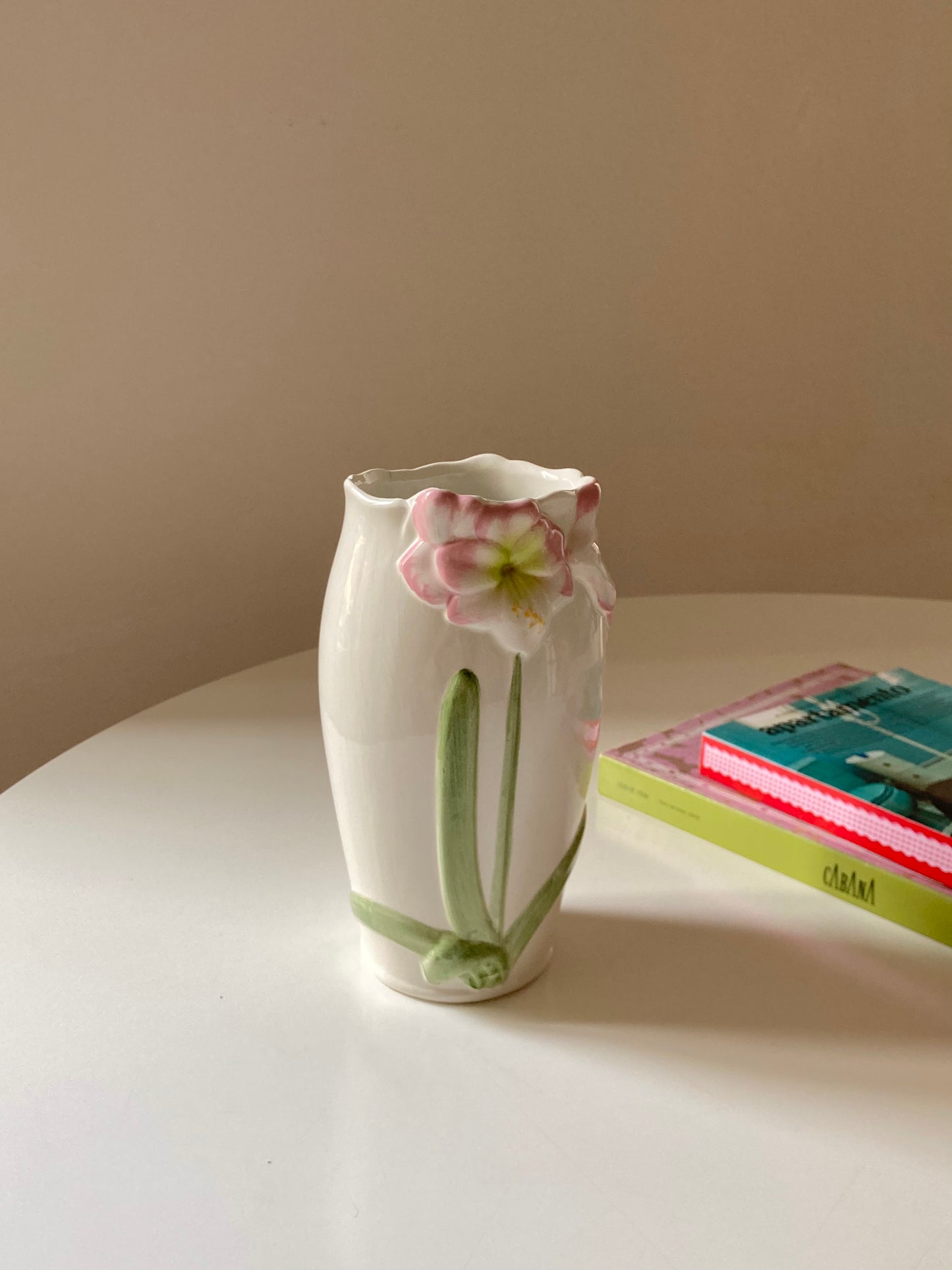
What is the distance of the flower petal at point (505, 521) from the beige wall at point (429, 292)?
0.78m

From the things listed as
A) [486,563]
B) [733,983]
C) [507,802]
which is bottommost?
[733,983]

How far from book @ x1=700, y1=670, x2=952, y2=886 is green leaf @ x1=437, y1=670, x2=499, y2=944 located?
218mm

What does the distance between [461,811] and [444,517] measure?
122 mm

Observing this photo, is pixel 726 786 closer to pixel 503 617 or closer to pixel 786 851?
pixel 786 851

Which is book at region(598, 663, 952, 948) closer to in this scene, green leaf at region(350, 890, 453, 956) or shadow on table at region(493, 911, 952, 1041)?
shadow on table at region(493, 911, 952, 1041)

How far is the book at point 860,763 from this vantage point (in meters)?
0.66

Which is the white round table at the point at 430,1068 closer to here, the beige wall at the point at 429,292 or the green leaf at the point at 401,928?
the green leaf at the point at 401,928

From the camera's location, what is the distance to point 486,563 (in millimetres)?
522

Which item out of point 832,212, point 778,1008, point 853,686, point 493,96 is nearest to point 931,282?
point 832,212

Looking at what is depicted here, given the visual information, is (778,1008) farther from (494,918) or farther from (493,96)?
(493,96)

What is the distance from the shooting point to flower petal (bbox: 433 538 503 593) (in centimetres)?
52

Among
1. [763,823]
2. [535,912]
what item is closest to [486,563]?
[535,912]

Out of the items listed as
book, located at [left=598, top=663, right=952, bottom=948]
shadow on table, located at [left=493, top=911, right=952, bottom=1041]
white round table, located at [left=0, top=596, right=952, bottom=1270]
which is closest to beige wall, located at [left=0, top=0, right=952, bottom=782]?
white round table, located at [left=0, top=596, right=952, bottom=1270]

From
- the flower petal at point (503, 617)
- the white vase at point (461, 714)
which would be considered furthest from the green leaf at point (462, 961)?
the flower petal at point (503, 617)
